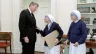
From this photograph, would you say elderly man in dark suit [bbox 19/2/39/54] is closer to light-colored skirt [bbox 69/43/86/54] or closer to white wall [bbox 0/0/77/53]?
light-colored skirt [bbox 69/43/86/54]

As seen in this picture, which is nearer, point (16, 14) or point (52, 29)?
point (52, 29)

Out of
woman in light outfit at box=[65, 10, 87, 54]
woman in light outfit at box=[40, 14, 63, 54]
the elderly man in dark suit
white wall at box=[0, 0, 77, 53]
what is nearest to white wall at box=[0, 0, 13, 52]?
white wall at box=[0, 0, 77, 53]

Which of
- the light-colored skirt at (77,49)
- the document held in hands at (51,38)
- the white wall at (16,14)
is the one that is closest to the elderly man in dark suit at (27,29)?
the document held in hands at (51,38)

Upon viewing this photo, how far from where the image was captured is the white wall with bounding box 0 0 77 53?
5395 mm

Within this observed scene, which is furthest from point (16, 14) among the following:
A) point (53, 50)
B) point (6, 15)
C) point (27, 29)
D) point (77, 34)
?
point (77, 34)

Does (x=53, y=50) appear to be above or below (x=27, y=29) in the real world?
below

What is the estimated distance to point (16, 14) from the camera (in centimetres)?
570

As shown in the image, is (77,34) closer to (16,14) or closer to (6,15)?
(16,14)

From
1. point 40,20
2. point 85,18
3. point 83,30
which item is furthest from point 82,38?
point 40,20

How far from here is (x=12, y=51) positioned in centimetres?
583

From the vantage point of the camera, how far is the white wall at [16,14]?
212 inches

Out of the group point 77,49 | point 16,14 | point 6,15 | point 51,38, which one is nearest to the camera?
point 77,49

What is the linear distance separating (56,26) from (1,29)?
3.04m

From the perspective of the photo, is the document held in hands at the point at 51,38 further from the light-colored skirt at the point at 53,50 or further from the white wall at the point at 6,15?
the white wall at the point at 6,15
